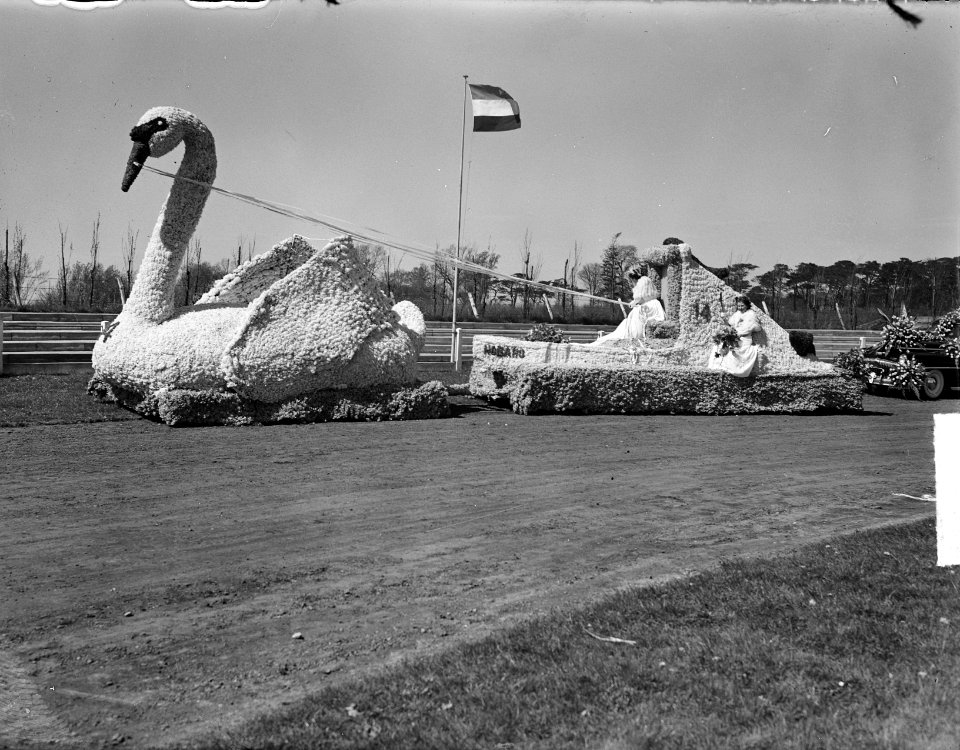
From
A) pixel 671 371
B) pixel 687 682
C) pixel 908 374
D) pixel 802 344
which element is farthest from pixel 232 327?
pixel 908 374

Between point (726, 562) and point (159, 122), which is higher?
point (159, 122)

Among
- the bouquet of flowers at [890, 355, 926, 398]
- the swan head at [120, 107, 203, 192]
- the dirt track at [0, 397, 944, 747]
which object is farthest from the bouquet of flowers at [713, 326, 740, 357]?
the swan head at [120, 107, 203, 192]

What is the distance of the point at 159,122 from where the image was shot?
1081cm

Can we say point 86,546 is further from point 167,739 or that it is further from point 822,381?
point 822,381

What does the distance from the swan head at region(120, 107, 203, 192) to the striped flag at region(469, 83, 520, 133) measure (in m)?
11.5

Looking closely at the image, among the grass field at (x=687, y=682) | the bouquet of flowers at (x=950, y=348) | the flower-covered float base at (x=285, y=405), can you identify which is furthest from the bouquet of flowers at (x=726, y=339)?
the grass field at (x=687, y=682)

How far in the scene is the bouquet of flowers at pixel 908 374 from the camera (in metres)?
17.8

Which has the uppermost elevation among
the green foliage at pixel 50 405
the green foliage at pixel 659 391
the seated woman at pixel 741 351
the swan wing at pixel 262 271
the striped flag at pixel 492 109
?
the striped flag at pixel 492 109

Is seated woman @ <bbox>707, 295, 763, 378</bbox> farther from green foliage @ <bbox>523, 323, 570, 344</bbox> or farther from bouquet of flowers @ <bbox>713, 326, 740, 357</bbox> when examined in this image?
green foliage @ <bbox>523, 323, 570, 344</bbox>

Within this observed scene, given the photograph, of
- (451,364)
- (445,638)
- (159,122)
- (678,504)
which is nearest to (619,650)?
(445,638)

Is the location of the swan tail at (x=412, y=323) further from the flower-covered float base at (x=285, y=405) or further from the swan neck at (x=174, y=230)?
the swan neck at (x=174, y=230)

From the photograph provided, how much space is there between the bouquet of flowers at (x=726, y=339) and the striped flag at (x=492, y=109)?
964cm

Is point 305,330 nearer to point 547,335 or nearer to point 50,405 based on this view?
point 50,405

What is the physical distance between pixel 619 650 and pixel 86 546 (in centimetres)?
349
